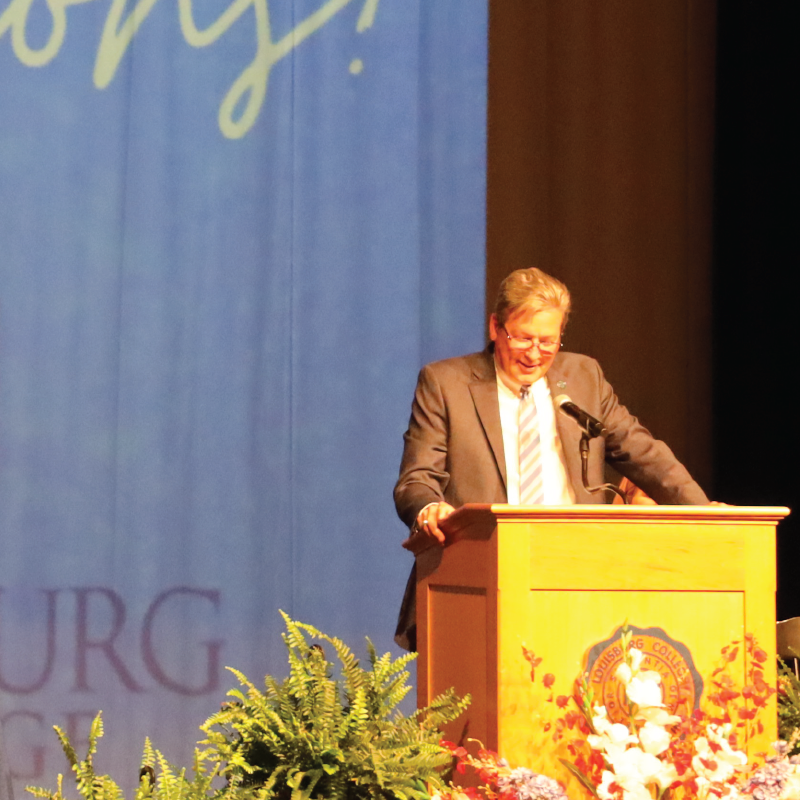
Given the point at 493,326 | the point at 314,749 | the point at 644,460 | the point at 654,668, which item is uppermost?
the point at 493,326

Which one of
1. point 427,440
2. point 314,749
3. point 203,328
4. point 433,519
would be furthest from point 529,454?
point 203,328

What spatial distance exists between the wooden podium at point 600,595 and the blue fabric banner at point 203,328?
2179 millimetres

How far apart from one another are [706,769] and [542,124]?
3159mm

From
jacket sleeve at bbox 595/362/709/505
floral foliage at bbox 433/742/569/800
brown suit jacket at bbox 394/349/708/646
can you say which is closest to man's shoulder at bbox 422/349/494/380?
brown suit jacket at bbox 394/349/708/646

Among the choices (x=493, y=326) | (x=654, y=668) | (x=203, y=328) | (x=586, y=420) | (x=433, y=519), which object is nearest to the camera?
(x=654, y=668)

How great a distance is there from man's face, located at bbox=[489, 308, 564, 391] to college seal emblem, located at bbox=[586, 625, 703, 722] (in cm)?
102

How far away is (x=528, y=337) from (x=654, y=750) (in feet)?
4.24

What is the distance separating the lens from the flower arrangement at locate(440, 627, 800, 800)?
1713 mm

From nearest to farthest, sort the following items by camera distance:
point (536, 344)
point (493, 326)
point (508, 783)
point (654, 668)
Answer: point (508, 783) < point (654, 668) < point (536, 344) < point (493, 326)

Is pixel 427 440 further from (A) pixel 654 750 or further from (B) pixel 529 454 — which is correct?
(A) pixel 654 750

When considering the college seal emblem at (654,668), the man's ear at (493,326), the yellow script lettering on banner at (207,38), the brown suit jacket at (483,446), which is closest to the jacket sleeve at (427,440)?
the brown suit jacket at (483,446)

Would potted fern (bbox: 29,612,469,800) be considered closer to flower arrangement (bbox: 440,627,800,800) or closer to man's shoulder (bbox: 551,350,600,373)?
flower arrangement (bbox: 440,627,800,800)

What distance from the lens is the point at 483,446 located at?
2.91 m

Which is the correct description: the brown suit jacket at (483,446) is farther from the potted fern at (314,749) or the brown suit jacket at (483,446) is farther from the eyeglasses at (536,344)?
the potted fern at (314,749)
